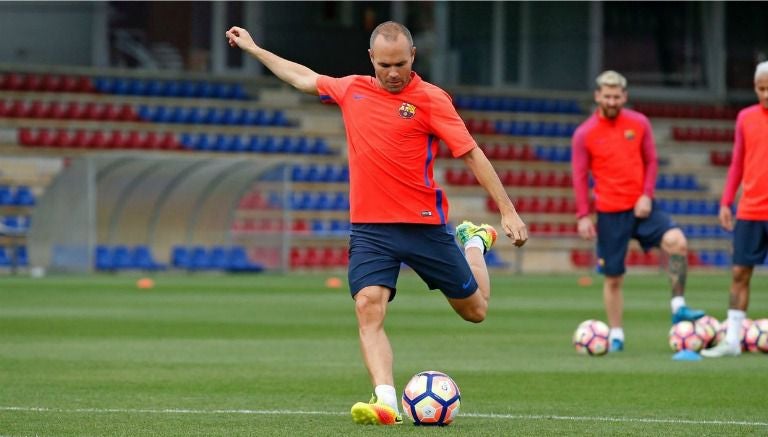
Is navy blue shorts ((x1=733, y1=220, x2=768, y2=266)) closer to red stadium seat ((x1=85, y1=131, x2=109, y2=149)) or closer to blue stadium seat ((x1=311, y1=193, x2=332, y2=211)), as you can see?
blue stadium seat ((x1=311, y1=193, x2=332, y2=211))

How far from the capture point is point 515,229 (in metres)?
7.27

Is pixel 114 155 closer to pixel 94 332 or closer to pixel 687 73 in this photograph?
pixel 94 332

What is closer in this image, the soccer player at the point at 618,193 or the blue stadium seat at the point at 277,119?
the soccer player at the point at 618,193

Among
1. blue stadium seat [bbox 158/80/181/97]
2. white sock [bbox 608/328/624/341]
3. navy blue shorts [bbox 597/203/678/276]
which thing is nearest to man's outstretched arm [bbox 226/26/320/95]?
A: navy blue shorts [bbox 597/203/678/276]

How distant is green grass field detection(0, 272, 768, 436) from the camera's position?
7488 millimetres

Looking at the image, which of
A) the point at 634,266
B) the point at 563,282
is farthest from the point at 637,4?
the point at 563,282

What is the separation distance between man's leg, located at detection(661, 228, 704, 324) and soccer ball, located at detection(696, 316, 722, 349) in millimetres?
70

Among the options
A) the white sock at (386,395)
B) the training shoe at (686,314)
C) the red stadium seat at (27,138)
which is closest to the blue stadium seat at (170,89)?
the red stadium seat at (27,138)

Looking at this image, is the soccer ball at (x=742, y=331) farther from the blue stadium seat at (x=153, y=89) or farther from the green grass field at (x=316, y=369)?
the blue stadium seat at (x=153, y=89)

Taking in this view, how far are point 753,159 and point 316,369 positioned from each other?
3540mm

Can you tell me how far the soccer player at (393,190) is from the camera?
24.3ft

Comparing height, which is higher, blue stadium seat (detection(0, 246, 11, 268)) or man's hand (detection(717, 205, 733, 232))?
man's hand (detection(717, 205, 733, 232))

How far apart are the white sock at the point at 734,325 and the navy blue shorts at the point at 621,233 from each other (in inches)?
38.0

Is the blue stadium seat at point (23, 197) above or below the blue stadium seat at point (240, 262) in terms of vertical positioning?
above
